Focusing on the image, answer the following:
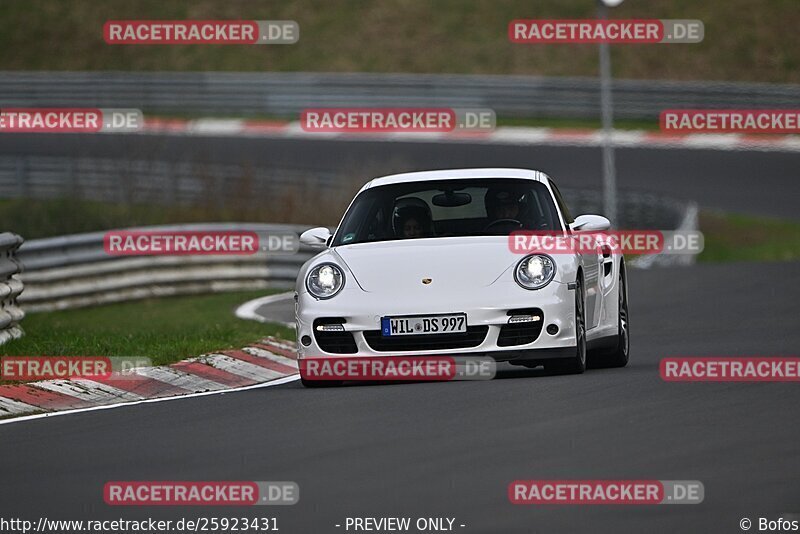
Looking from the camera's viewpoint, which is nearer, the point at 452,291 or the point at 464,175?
the point at 452,291

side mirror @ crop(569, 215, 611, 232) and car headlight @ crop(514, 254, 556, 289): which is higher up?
side mirror @ crop(569, 215, 611, 232)

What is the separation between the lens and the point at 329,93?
38031 mm

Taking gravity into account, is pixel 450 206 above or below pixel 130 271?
below

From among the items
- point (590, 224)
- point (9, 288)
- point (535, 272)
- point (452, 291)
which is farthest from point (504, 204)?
Answer: point (9, 288)

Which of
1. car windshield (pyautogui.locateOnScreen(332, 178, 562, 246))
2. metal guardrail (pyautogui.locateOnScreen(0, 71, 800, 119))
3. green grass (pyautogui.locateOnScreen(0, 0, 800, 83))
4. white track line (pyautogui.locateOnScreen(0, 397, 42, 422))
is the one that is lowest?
white track line (pyautogui.locateOnScreen(0, 397, 42, 422))

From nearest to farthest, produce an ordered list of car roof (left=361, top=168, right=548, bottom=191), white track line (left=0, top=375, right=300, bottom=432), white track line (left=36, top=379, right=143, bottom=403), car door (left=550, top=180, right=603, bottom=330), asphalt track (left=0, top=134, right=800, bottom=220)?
white track line (left=0, top=375, right=300, bottom=432)
white track line (left=36, top=379, right=143, bottom=403)
car door (left=550, top=180, right=603, bottom=330)
car roof (left=361, top=168, right=548, bottom=191)
asphalt track (left=0, top=134, right=800, bottom=220)

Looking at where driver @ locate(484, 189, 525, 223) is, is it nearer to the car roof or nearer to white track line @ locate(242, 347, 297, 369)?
the car roof

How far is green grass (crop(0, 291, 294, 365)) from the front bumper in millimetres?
1906

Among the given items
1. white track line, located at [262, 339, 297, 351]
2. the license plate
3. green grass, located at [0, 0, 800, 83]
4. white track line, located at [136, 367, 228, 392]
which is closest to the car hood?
the license plate

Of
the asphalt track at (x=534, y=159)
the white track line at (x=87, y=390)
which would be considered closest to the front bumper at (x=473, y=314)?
the white track line at (x=87, y=390)

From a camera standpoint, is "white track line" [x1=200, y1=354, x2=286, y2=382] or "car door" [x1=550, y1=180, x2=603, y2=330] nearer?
"car door" [x1=550, y1=180, x2=603, y2=330]

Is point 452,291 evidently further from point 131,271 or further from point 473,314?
point 131,271

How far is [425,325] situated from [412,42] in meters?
33.5

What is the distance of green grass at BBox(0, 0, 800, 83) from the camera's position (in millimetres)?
41656
